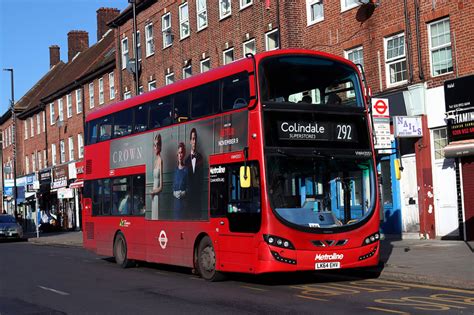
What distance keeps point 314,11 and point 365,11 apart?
3.11 meters

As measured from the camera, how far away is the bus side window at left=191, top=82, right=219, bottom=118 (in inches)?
529

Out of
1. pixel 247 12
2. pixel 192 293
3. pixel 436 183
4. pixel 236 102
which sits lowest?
pixel 192 293

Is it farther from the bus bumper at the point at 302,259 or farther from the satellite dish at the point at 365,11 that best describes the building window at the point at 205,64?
the bus bumper at the point at 302,259

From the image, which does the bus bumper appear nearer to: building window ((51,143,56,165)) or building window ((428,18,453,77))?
building window ((428,18,453,77))

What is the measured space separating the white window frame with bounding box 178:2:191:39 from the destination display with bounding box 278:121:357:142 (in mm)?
21198

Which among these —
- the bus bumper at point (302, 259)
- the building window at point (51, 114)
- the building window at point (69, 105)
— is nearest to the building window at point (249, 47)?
the bus bumper at point (302, 259)

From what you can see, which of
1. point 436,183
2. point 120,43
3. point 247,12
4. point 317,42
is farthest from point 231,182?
point 120,43

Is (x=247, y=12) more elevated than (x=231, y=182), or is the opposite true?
(x=247, y=12)

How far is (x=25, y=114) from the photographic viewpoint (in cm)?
6153

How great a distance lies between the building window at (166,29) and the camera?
3450 cm

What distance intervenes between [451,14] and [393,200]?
6.05 metres

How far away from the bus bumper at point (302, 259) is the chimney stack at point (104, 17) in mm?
44861

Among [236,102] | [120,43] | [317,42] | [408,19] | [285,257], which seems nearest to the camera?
[285,257]

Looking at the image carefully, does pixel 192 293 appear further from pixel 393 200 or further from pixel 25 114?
pixel 25 114
